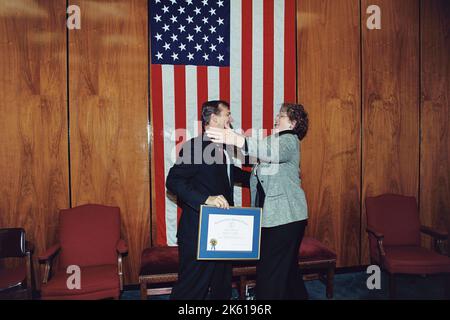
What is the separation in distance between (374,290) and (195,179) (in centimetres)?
292

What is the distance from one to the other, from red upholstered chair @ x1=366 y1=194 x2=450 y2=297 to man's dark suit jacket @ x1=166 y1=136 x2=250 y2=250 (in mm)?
2331

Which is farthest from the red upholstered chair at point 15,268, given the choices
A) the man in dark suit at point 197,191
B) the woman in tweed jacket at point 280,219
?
the woman in tweed jacket at point 280,219

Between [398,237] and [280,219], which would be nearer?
[280,219]

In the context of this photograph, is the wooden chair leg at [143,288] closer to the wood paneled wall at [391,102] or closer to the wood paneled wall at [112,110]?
the wood paneled wall at [112,110]

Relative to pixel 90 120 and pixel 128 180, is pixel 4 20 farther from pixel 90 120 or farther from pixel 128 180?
pixel 128 180

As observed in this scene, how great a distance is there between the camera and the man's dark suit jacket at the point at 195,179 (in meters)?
2.77

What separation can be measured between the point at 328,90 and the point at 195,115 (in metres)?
1.96

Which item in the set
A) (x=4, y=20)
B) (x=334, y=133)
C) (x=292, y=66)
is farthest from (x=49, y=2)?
(x=334, y=133)

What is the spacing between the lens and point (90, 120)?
4.06m

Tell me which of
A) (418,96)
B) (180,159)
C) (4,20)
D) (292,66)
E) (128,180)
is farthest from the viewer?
(418,96)

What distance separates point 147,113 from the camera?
165 inches

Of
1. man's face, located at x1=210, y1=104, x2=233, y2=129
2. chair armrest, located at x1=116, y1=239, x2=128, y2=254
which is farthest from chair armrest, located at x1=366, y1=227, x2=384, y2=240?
chair armrest, located at x1=116, y1=239, x2=128, y2=254

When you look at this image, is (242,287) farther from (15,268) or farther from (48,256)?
(15,268)

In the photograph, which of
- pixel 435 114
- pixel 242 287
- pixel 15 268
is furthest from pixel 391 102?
pixel 15 268
